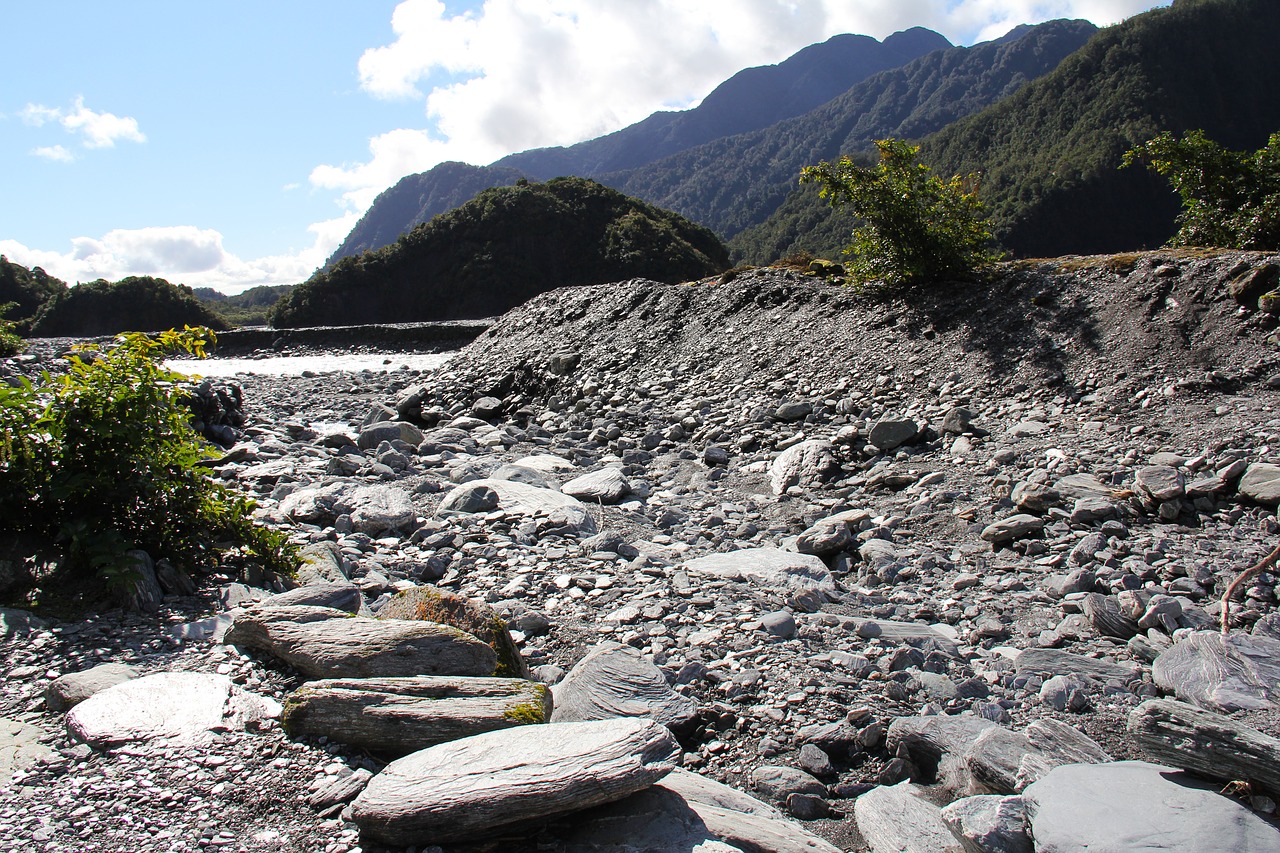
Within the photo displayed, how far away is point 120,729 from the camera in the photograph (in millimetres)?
2539

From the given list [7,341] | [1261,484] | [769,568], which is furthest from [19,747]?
[7,341]

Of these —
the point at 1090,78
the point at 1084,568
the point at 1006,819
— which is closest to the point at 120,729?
the point at 1006,819

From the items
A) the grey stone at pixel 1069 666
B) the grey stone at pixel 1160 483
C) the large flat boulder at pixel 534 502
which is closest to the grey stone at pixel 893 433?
the grey stone at pixel 1160 483

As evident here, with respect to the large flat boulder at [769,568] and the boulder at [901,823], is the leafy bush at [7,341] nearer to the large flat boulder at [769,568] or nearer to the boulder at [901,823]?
the large flat boulder at [769,568]

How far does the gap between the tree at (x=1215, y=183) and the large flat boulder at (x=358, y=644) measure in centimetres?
1157

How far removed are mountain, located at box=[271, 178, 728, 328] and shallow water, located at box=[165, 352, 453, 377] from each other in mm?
26735

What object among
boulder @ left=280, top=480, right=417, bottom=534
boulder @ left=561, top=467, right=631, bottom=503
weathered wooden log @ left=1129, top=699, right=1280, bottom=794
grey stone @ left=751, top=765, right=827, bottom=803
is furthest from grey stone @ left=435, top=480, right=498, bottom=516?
weathered wooden log @ left=1129, top=699, right=1280, bottom=794

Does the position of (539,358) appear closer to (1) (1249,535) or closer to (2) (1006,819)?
(1) (1249,535)

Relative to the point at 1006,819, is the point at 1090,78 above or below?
above

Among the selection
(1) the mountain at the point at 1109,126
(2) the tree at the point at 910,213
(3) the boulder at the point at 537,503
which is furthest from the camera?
(1) the mountain at the point at 1109,126

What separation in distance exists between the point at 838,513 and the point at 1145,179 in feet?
230

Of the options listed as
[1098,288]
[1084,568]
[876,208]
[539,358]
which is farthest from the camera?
[539,358]

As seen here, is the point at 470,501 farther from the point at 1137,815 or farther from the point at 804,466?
the point at 1137,815

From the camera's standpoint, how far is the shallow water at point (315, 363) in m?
25.5
